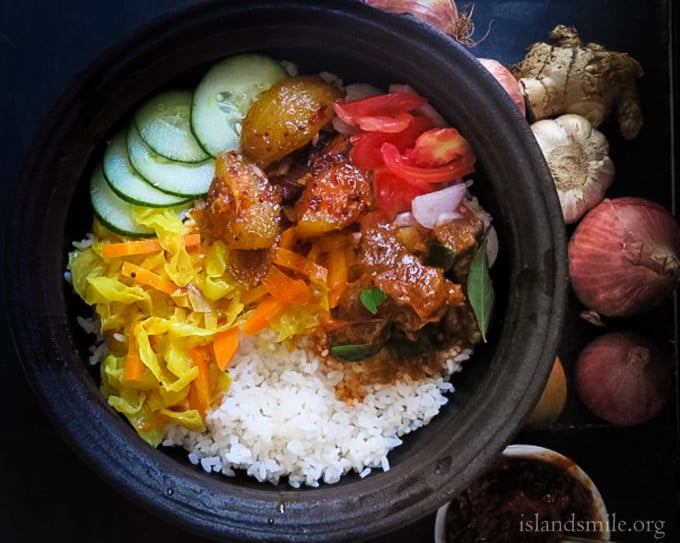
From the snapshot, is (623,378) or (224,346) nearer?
(224,346)

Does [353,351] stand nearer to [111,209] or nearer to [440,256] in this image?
[440,256]

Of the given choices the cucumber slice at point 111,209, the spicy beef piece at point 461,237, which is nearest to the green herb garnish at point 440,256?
the spicy beef piece at point 461,237

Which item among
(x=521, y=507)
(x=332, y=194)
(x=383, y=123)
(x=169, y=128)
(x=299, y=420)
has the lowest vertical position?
(x=521, y=507)

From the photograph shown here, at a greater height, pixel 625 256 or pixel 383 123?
pixel 383 123

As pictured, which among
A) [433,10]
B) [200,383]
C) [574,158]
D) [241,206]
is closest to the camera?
[241,206]

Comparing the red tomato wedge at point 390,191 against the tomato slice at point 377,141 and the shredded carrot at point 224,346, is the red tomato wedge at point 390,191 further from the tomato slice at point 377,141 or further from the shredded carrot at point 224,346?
the shredded carrot at point 224,346

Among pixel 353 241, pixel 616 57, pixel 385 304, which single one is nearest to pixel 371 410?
pixel 385 304

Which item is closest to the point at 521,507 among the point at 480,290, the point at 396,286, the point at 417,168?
the point at 480,290

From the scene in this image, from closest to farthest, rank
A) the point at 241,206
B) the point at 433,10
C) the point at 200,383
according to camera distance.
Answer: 1. the point at 241,206
2. the point at 200,383
3. the point at 433,10
